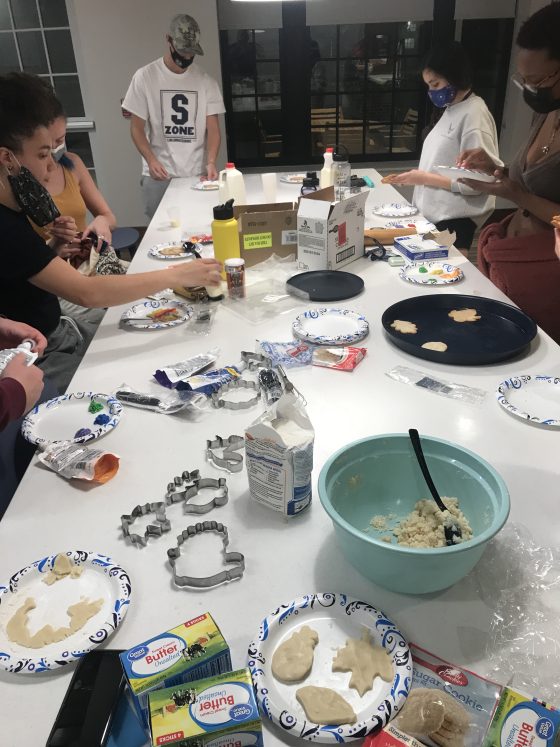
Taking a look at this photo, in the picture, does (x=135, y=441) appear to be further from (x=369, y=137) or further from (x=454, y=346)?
(x=369, y=137)

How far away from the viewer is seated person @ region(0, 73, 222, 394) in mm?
1491

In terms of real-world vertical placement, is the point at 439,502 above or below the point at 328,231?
below

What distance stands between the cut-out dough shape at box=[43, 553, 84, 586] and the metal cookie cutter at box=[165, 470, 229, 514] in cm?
19

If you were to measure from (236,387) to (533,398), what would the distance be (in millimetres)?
684

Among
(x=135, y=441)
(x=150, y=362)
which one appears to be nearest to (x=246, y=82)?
(x=150, y=362)

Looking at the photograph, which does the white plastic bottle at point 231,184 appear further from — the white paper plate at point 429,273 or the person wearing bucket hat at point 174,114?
the person wearing bucket hat at point 174,114

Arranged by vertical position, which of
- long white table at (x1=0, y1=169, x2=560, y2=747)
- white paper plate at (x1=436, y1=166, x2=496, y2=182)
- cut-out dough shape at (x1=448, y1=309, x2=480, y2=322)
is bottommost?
long white table at (x1=0, y1=169, x2=560, y2=747)

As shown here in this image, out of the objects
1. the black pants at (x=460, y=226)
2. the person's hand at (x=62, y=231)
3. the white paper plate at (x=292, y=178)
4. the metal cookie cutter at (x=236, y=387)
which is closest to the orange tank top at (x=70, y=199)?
the person's hand at (x=62, y=231)

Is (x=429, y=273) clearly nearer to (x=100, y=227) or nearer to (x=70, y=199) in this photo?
(x=100, y=227)

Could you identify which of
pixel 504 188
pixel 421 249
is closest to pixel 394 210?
pixel 504 188

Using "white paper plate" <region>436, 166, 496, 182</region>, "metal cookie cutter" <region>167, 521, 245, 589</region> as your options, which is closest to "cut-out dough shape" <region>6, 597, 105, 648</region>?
"metal cookie cutter" <region>167, 521, 245, 589</region>

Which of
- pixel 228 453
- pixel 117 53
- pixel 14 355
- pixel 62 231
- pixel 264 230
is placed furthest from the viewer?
pixel 117 53

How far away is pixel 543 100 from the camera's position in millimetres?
2049

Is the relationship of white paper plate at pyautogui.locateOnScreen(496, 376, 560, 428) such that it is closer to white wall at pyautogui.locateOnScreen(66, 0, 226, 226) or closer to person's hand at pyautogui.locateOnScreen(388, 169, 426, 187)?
person's hand at pyautogui.locateOnScreen(388, 169, 426, 187)
